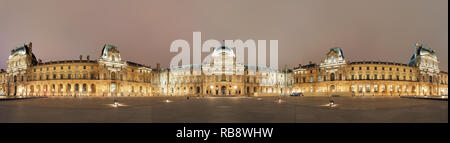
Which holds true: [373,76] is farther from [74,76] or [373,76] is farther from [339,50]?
[74,76]

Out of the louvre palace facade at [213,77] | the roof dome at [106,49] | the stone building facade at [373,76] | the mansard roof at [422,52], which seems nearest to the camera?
the louvre palace facade at [213,77]

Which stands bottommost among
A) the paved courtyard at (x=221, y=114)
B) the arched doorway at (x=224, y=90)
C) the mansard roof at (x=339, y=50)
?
the arched doorway at (x=224, y=90)

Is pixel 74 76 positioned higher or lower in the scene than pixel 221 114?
higher

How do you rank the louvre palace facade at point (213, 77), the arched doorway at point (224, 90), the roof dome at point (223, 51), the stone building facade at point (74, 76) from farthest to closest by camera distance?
1. the roof dome at point (223, 51)
2. the arched doorway at point (224, 90)
3. the louvre palace facade at point (213, 77)
4. the stone building facade at point (74, 76)

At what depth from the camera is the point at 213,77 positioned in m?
69.1

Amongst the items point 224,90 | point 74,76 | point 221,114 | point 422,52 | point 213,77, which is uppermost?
point 422,52

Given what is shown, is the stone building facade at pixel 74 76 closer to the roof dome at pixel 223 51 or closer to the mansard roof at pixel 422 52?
the roof dome at pixel 223 51

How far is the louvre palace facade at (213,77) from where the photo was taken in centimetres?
6331

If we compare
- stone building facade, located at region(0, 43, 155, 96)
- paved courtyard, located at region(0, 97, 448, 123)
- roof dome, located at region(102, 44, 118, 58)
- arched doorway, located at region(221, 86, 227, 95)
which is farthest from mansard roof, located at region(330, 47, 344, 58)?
roof dome, located at region(102, 44, 118, 58)

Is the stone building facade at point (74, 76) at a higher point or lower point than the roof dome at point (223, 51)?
lower

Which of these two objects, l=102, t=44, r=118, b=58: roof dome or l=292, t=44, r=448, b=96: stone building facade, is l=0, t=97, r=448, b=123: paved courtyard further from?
l=102, t=44, r=118, b=58: roof dome

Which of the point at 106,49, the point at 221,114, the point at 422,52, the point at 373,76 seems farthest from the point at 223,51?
the point at 422,52

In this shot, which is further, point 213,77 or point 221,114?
point 213,77

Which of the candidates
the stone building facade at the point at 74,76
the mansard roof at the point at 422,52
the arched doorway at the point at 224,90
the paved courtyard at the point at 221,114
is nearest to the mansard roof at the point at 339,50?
the mansard roof at the point at 422,52
